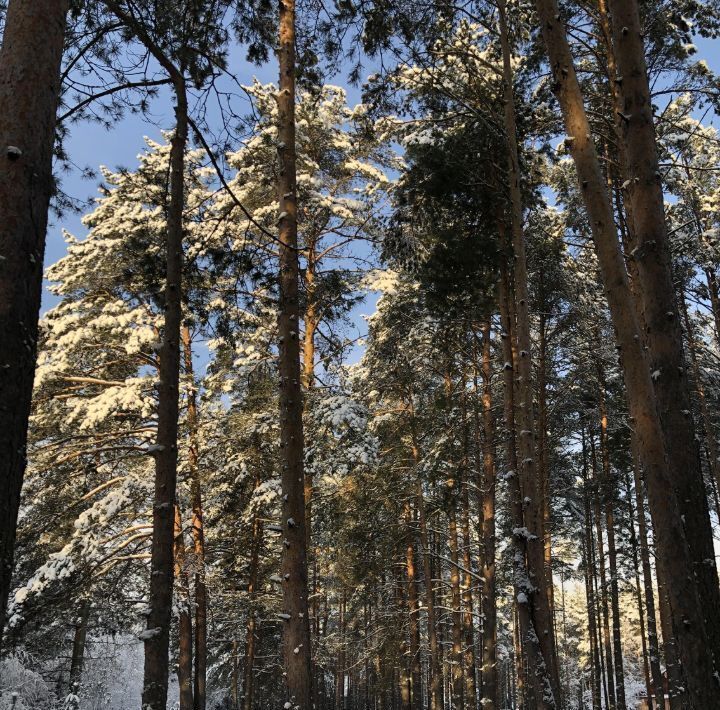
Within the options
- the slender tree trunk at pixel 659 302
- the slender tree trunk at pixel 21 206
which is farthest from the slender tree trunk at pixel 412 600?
the slender tree trunk at pixel 21 206

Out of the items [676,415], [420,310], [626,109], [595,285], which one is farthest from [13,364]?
[595,285]

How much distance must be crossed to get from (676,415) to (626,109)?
8.62ft

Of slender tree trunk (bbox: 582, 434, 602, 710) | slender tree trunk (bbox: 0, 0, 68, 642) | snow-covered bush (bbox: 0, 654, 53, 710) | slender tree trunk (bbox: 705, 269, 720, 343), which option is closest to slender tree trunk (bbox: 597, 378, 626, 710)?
slender tree trunk (bbox: 582, 434, 602, 710)

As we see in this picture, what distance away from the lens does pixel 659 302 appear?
4.64 meters

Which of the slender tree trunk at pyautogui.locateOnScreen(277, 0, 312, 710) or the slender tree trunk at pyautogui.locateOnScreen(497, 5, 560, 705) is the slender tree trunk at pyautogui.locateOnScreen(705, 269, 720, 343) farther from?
the slender tree trunk at pyautogui.locateOnScreen(277, 0, 312, 710)

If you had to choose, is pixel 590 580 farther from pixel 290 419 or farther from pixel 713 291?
pixel 290 419

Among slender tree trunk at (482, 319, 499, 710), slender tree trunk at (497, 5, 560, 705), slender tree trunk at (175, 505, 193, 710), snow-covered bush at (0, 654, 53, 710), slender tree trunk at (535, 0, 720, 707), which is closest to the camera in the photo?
slender tree trunk at (535, 0, 720, 707)

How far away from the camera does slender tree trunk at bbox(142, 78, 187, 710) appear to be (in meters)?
5.82

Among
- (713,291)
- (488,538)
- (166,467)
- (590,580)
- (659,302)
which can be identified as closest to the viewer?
(659,302)

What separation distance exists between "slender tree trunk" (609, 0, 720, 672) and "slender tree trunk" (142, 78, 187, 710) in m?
4.71

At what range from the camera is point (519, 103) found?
10.5 m

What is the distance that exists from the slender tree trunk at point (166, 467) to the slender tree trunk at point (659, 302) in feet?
15.5

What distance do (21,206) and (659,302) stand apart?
4493mm

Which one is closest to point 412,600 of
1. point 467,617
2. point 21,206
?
point 467,617
